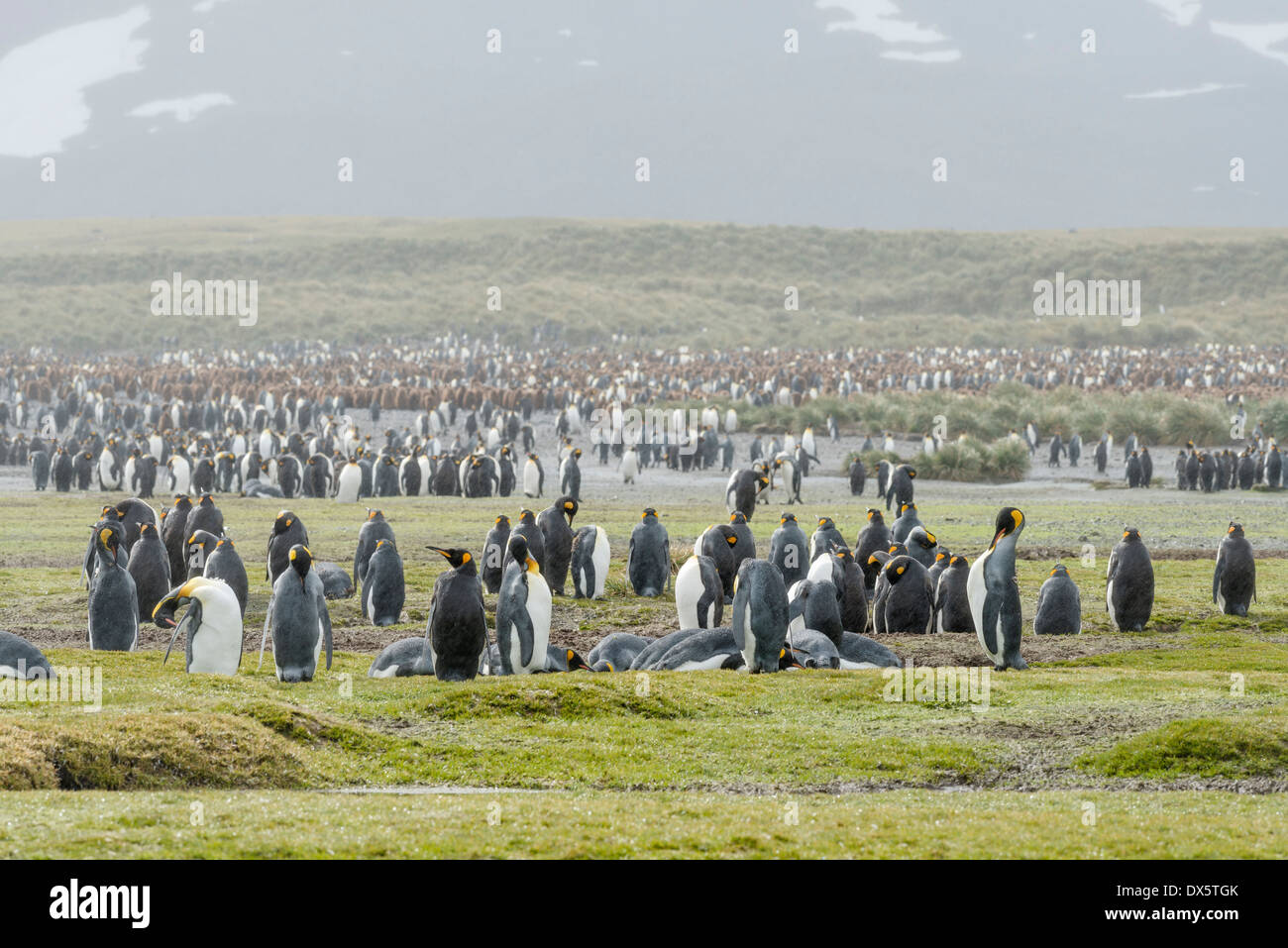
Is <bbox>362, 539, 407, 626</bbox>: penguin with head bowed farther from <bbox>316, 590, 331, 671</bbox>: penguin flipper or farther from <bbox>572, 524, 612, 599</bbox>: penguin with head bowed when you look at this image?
<bbox>316, 590, 331, 671</bbox>: penguin flipper

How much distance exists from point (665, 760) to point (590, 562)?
8.31m

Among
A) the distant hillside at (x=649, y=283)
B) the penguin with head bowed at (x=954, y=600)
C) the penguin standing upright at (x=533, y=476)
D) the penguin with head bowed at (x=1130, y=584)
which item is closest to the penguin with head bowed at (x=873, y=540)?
the penguin with head bowed at (x=954, y=600)

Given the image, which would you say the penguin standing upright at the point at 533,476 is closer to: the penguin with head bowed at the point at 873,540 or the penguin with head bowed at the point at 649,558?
the penguin with head bowed at the point at 649,558

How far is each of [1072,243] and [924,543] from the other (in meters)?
115

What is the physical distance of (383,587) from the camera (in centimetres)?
1634

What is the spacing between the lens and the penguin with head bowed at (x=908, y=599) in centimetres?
1622

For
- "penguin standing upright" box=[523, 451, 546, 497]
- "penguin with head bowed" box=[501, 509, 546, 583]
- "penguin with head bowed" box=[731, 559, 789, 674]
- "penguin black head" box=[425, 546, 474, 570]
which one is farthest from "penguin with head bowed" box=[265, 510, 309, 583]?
"penguin standing upright" box=[523, 451, 546, 497]

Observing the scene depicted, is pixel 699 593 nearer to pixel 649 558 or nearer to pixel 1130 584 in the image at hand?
pixel 649 558

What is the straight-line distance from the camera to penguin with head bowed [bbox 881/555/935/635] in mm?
16219

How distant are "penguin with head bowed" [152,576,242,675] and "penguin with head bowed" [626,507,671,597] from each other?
6.72 meters

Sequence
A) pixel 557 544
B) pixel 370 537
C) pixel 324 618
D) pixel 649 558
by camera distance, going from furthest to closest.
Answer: pixel 557 544
pixel 649 558
pixel 370 537
pixel 324 618

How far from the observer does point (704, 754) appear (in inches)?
406

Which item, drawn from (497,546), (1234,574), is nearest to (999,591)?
(1234,574)

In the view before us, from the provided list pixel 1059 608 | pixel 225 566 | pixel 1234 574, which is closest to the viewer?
pixel 225 566
